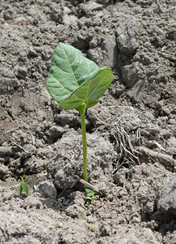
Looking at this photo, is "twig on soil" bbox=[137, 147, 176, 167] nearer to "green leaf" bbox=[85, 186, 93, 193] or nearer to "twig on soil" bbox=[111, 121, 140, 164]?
"twig on soil" bbox=[111, 121, 140, 164]

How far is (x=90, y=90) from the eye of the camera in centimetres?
131

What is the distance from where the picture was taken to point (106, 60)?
216 centimetres

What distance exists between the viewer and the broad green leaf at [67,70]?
134cm

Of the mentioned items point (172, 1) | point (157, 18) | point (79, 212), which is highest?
point (172, 1)

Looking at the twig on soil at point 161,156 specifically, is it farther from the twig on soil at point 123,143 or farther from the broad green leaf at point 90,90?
the broad green leaf at point 90,90

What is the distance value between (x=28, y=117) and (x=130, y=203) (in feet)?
3.45

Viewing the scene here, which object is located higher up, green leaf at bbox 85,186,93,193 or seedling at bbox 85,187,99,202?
green leaf at bbox 85,186,93,193

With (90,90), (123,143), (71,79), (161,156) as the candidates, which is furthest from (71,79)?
(161,156)

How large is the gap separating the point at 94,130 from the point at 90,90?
645 millimetres

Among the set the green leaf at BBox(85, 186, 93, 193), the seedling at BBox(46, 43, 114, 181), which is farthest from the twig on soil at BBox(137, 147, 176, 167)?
the seedling at BBox(46, 43, 114, 181)

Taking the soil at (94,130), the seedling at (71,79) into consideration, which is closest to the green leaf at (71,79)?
the seedling at (71,79)

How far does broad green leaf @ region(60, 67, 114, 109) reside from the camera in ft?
4.06

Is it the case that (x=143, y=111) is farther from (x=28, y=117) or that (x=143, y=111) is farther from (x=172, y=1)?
(x=172, y=1)

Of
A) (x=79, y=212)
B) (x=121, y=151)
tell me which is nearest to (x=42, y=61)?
(x=121, y=151)
